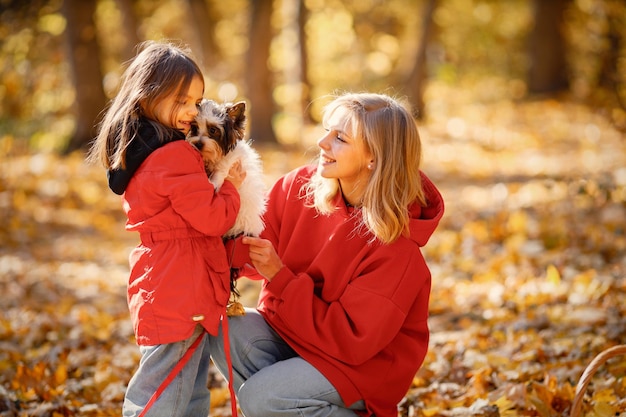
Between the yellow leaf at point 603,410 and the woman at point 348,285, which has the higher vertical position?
the woman at point 348,285

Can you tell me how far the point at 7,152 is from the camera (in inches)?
450

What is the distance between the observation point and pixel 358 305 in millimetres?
2896

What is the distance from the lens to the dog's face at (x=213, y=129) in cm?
282

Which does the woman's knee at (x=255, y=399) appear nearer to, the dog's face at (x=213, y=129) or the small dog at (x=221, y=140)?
the small dog at (x=221, y=140)

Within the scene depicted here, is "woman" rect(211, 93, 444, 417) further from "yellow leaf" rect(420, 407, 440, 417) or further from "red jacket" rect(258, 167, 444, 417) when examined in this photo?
"yellow leaf" rect(420, 407, 440, 417)

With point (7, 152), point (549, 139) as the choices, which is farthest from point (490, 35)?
point (7, 152)

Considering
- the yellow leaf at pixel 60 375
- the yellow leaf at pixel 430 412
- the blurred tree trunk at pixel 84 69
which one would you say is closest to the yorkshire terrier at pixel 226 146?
the yellow leaf at pixel 430 412

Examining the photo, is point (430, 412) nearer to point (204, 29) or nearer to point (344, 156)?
point (344, 156)

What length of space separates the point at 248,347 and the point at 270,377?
228mm

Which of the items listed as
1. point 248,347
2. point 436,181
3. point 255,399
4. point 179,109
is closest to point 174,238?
point 179,109

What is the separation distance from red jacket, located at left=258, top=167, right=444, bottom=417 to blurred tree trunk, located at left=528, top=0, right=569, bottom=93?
48.8ft

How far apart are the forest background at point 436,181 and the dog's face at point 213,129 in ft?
2.84

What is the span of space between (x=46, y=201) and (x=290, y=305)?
7.89 m

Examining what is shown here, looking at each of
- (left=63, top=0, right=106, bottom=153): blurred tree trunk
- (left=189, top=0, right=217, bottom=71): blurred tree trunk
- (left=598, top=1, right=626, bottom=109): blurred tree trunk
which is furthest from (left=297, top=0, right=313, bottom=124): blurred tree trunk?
(left=598, top=1, right=626, bottom=109): blurred tree trunk
